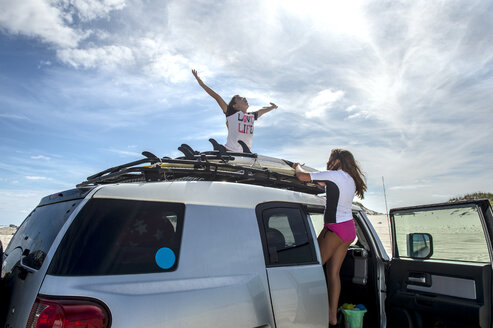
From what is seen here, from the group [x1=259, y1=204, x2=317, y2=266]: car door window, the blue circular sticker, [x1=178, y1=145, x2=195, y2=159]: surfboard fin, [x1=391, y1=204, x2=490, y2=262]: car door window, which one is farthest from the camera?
[x1=178, y1=145, x2=195, y2=159]: surfboard fin

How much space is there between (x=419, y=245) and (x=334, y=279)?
1.00m

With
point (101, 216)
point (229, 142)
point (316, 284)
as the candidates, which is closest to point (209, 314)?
point (101, 216)

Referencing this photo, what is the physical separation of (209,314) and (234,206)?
78 centimetres

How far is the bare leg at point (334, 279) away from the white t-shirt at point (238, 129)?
252 cm

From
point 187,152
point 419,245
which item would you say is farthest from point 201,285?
point 419,245

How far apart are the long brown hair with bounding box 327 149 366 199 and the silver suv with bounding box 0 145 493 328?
58cm

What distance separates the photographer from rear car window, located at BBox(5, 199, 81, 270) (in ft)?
7.39

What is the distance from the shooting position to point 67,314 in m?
1.88

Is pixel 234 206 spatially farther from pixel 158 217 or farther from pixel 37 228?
pixel 37 228

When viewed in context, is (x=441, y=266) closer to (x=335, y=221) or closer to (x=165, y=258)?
(x=335, y=221)

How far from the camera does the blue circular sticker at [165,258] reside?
7.37ft

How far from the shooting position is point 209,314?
7.44 ft

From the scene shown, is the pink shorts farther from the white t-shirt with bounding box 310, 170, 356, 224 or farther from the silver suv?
the silver suv

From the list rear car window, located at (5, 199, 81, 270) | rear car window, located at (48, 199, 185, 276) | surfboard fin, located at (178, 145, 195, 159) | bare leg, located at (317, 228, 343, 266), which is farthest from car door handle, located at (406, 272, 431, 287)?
rear car window, located at (5, 199, 81, 270)
